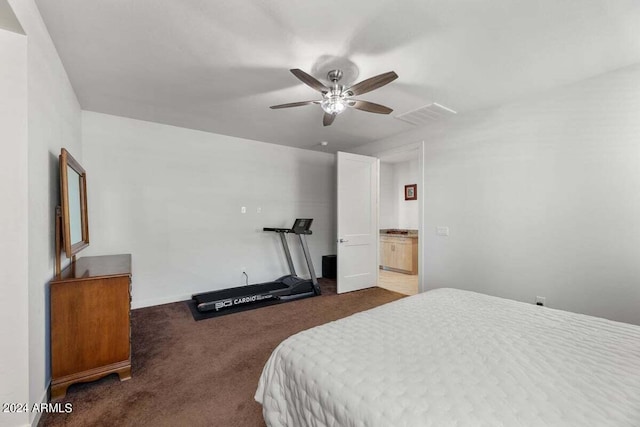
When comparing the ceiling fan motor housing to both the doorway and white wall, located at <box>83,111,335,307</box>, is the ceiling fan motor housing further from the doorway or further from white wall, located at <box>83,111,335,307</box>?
the doorway

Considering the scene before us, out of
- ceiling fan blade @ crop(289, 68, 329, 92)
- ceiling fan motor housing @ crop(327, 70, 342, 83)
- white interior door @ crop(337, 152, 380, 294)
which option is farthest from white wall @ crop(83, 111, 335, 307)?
ceiling fan blade @ crop(289, 68, 329, 92)

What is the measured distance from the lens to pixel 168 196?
3.72 metres

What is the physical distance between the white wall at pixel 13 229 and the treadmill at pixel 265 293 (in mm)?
1907

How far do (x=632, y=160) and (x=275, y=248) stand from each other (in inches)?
172

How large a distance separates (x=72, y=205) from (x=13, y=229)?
3.26 ft

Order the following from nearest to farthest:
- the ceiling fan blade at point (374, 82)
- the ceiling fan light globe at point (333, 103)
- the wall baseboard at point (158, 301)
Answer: the ceiling fan blade at point (374, 82) < the ceiling fan light globe at point (333, 103) < the wall baseboard at point (158, 301)

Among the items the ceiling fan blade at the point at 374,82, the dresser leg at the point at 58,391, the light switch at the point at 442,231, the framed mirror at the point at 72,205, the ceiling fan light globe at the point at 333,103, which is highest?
the ceiling fan blade at the point at 374,82

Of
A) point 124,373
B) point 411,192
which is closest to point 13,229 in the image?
point 124,373

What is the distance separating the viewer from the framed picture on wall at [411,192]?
20.5 ft

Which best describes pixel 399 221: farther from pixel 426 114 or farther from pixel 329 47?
pixel 329 47

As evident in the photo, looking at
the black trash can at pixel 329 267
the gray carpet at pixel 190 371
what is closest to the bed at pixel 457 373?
the gray carpet at pixel 190 371

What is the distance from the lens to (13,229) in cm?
142

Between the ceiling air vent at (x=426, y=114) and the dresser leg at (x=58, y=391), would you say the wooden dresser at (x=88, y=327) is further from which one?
the ceiling air vent at (x=426, y=114)

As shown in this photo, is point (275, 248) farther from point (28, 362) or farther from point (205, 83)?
point (28, 362)
